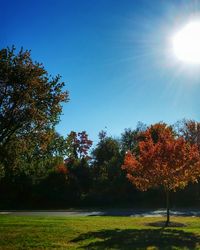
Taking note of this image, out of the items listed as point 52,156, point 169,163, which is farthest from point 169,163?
point 52,156

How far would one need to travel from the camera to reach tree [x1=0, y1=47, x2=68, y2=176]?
20578 millimetres

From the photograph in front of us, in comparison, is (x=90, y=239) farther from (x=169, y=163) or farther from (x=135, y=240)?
(x=169, y=163)

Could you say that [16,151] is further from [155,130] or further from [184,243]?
[155,130]

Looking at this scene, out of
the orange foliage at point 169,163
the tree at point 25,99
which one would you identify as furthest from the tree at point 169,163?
the tree at point 25,99

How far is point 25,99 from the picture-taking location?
20328 millimetres

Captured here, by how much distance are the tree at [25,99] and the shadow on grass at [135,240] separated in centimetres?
727

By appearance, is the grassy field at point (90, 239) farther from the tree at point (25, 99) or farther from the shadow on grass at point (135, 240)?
the tree at point (25, 99)

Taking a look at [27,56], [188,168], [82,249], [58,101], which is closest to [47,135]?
[58,101]

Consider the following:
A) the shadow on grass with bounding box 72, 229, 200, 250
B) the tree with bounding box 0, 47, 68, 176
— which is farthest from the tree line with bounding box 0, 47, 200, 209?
the shadow on grass with bounding box 72, 229, 200, 250

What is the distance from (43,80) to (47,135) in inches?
120

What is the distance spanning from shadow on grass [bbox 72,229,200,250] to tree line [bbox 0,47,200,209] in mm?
7607

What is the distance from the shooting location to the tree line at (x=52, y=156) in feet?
68.3

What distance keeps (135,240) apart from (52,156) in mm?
12928

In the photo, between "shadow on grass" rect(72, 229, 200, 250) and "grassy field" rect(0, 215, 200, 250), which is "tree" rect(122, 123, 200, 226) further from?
"shadow on grass" rect(72, 229, 200, 250)
